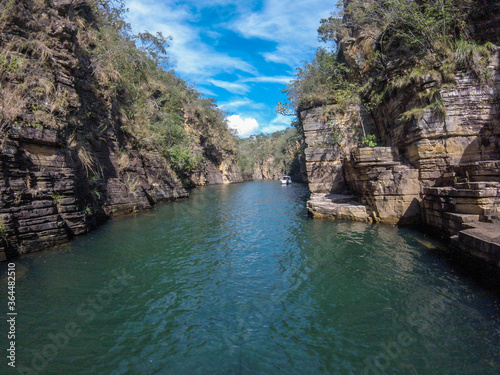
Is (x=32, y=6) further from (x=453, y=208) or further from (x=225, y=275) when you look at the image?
(x=453, y=208)

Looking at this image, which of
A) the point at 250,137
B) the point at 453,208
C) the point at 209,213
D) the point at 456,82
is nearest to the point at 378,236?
the point at 453,208

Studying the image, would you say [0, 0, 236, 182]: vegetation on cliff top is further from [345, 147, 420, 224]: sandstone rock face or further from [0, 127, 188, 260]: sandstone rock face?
[345, 147, 420, 224]: sandstone rock face

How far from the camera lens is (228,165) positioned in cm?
6088

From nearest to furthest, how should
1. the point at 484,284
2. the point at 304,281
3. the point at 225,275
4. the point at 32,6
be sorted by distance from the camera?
the point at 484,284 → the point at 304,281 → the point at 225,275 → the point at 32,6

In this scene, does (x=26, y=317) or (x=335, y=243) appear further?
(x=335, y=243)

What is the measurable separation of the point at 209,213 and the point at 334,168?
9.09 meters

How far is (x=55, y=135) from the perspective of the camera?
980 cm

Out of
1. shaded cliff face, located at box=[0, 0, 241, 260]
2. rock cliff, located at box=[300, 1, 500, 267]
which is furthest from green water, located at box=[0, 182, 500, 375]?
rock cliff, located at box=[300, 1, 500, 267]

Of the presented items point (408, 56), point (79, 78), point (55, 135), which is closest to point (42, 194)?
point (55, 135)

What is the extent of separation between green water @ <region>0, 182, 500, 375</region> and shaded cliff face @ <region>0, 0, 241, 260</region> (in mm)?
1662

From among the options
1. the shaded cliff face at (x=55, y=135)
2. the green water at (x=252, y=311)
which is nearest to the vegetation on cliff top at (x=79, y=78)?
the shaded cliff face at (x=55, y=135)

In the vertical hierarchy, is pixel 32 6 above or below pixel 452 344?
above

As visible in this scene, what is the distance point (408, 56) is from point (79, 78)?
18.0 m

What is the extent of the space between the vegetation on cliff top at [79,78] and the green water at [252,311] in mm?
5715
